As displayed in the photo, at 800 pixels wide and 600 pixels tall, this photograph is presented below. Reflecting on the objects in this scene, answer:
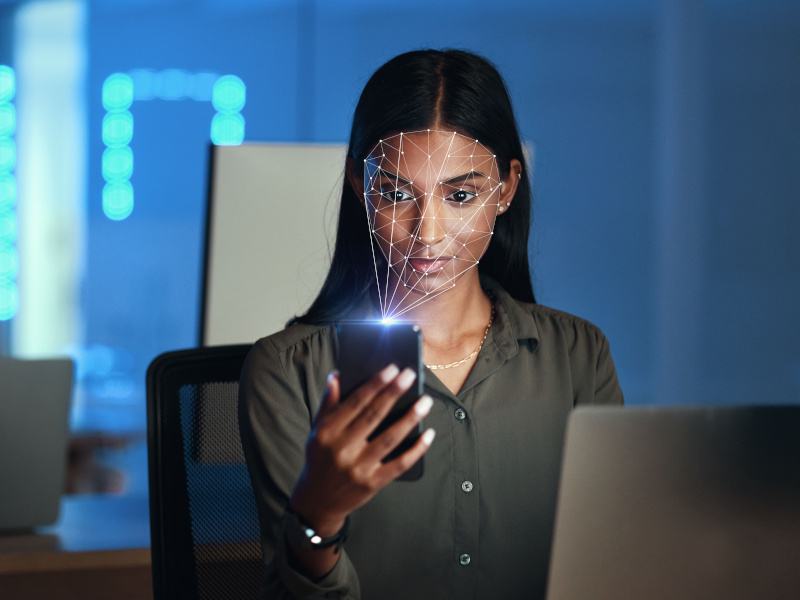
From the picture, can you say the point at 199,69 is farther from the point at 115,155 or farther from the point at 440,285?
the point at 440,285

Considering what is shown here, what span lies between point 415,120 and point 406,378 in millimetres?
527

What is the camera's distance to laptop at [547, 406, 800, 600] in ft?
2.53

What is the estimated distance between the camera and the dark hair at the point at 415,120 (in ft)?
4.37

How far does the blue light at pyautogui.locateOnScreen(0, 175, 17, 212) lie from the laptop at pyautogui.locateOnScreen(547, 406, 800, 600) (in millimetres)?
3851

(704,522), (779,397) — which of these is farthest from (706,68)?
(704,522)

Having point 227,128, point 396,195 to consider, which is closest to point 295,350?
point 396,195

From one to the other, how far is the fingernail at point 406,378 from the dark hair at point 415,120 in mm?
509

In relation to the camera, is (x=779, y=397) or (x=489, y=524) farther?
(x=779, y=397)

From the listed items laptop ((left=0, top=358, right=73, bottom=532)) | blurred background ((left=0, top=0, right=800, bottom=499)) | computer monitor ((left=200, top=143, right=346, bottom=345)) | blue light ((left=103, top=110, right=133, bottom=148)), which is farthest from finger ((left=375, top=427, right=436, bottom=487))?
blue light ((left=103, top=110, right=133, bottom=148))

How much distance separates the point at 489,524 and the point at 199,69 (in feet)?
10.7

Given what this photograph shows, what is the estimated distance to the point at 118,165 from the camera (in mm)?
4238

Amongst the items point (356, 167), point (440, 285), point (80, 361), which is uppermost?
point (356, 167)

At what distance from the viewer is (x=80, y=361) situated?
4.28m

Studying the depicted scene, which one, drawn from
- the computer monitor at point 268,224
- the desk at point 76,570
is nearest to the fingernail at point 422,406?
the desk at point 76,570
